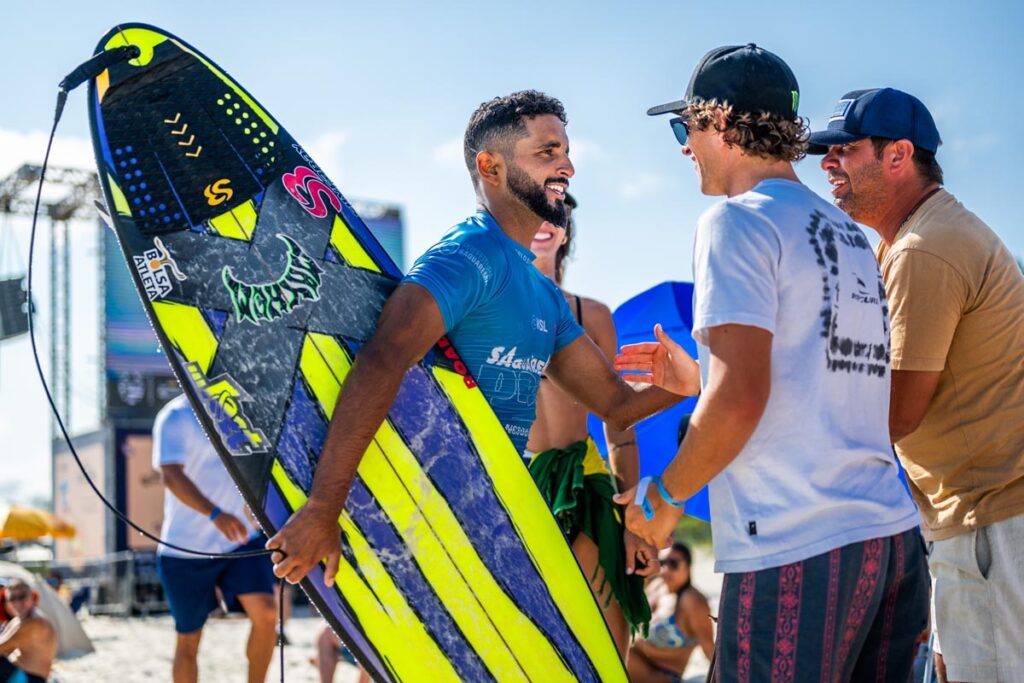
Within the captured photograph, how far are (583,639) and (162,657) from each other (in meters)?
9.07

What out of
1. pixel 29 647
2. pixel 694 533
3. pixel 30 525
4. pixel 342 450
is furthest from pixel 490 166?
pixel 694 533

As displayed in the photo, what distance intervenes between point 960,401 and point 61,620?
882 cm

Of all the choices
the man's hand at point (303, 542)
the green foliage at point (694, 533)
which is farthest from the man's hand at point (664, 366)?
the green foliage at point (694, 533)

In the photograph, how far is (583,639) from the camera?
2830mm

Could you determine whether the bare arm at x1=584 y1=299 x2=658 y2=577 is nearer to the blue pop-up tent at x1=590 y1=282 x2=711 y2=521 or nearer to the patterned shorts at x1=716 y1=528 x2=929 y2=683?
the blue pop-up tent at x1=590 y1=282 x2=711 y2=521

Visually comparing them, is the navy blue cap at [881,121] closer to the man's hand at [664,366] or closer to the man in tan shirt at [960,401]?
the man in tan shirt at [960,401]

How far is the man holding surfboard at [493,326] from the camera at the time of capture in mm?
2367

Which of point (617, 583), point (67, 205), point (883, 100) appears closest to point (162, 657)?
point (617, 583)

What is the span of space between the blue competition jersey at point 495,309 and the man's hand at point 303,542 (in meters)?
0.55

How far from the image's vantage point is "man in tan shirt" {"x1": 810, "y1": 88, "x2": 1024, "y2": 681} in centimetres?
263

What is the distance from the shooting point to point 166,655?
10.9 metres

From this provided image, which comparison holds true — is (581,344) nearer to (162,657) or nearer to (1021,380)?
(1021,380)

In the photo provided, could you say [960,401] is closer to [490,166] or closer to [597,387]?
[597,387]

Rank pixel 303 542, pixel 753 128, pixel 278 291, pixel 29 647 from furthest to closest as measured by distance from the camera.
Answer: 1. pixel 29 647
2. pixel 278 291
3. pixel 303 542
4. pixel 753 128
